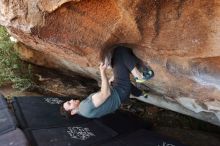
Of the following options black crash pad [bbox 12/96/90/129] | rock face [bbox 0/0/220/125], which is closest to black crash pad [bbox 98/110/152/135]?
black crash pad [bbox 12/96/90/129]

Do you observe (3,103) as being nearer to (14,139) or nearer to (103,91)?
(14,139)

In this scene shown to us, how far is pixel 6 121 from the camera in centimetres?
398

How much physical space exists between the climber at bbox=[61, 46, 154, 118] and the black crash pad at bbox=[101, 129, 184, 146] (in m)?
0.96

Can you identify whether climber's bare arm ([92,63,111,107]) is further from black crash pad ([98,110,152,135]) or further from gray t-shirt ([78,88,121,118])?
black crash pad ([98,110,152,135])

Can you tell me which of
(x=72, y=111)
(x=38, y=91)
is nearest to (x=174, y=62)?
(x=72, y=111)

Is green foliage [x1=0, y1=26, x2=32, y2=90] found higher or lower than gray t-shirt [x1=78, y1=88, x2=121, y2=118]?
higher

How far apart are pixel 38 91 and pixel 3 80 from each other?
1.69 feet

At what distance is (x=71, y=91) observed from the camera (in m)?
5.19

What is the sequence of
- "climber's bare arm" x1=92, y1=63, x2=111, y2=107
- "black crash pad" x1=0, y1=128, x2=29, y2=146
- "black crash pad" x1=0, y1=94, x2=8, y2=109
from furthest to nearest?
1. "black crash pad" x1=0, y1=94, x2=8, y2=109
2. "black crash pad" x1=0, y1=128, x2=29, y2=146
3. "climber's bare arm" x1=92, y1=63, x2=111, y2=107

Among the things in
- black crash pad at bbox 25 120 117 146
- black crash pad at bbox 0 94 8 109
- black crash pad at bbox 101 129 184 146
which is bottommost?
black crash pad at bbox 101 129 184 146

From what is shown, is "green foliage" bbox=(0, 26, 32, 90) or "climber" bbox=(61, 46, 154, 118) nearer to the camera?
"climber" bbox=(61, 46, 154, 118)

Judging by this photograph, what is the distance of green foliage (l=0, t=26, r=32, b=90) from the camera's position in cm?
500

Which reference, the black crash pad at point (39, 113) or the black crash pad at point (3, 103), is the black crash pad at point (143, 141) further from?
the black crash pad at point (3, 103)

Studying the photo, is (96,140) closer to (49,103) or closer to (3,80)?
A: (49,103)
